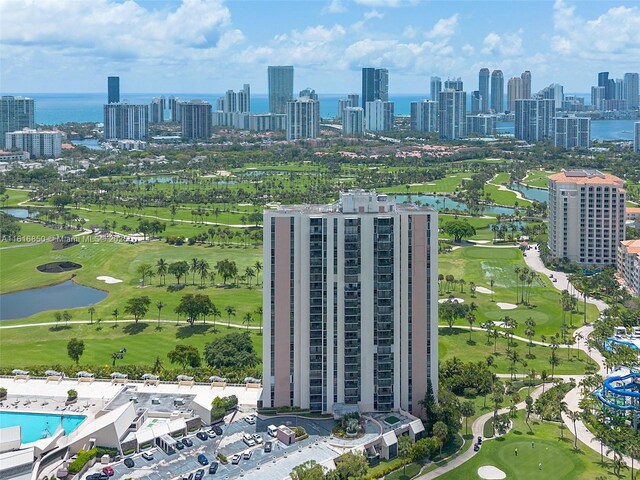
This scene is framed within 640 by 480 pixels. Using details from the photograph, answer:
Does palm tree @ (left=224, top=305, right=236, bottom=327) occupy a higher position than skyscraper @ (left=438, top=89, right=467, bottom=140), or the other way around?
skyscraper @ (left=438, top=89, right=467, bottom=140)

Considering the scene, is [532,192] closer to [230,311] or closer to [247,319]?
[230,311]

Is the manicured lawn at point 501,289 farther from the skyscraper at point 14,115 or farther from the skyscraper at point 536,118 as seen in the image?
the skyscraper at point 14,115

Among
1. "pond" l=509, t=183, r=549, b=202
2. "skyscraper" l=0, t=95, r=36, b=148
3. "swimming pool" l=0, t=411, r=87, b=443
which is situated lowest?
"swimming pool" l=0, t=411, r=87, b=443

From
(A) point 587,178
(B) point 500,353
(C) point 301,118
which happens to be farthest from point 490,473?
(C) point 301,118

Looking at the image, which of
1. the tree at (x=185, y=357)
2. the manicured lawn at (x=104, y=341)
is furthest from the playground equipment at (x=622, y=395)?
the tree at (x=185, y=357)

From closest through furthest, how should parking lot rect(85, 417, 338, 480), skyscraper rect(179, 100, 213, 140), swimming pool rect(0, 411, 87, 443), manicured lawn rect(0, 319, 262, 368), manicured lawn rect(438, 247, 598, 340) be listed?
1. parking lot rect(85, 417, 338, 480)
2. swimming pool rect(0, 411, 87, 443)
3. manicured lawn rect(0, 319, 262, 368)
4. manicured lawn rect(438, 247, 598, 340)
5. skyscraper rect(179, 100, 213, 140)

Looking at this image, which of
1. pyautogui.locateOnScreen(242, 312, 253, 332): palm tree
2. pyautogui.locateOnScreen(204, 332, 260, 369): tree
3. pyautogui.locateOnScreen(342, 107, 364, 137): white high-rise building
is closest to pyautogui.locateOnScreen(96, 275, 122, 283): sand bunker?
pyautogui.locateOnScreen(242, 312, 253, 332): palm tree

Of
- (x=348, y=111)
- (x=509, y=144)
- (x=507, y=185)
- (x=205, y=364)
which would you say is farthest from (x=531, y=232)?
(x=348, y=111)

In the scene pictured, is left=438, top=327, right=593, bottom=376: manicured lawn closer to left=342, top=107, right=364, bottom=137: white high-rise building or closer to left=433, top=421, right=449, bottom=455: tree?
left=433, top=421, right=449, bottom=455: tree
